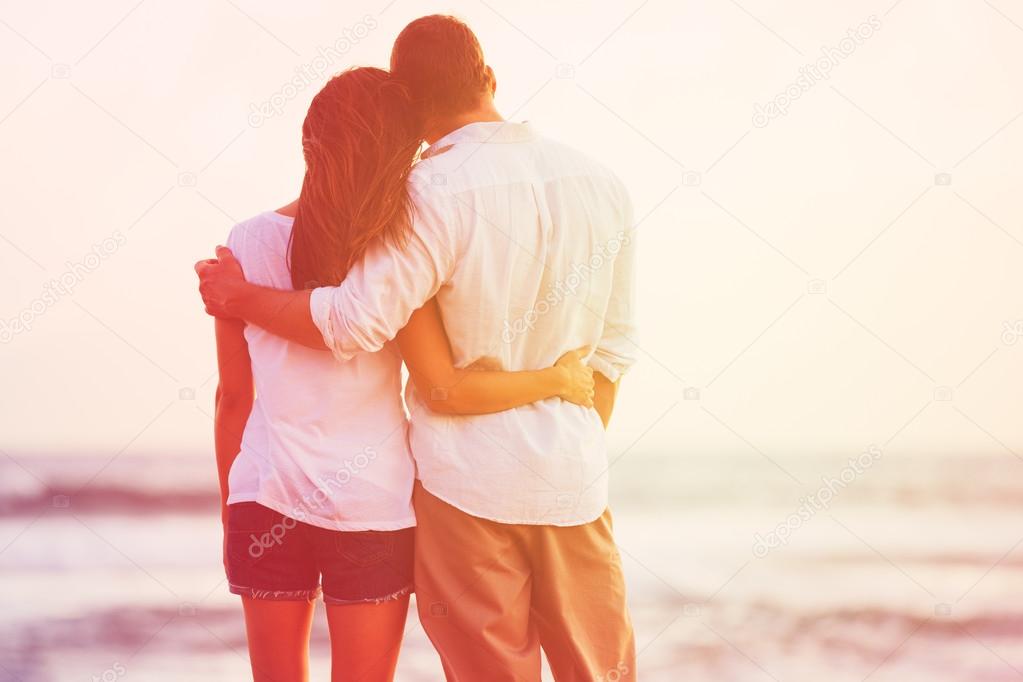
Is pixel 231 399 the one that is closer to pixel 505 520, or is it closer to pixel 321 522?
pixel 321 522

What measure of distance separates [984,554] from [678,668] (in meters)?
3.51

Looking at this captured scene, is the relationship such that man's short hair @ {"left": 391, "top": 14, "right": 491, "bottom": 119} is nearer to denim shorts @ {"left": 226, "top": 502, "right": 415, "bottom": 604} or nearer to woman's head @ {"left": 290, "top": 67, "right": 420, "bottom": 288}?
woman's head @ {"left": 290, "top": 67, "right": 420, "bottom": 288}

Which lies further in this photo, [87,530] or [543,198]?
[87,530]

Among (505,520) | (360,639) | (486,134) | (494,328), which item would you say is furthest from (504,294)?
Answer: (360,639)

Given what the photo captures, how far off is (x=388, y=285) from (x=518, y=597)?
62cm

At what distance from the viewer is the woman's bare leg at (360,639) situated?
1.86m

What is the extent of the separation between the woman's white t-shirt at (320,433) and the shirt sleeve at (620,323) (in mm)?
399

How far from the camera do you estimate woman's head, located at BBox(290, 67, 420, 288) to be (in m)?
1.74

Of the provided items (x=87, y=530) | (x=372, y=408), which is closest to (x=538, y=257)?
(x=372, y=408)

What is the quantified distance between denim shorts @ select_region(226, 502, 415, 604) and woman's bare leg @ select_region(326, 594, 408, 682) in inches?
0.8

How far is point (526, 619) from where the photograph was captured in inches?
76.2

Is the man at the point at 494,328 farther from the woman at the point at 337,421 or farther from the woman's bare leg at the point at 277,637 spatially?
the woman's bare leg at the point at 277,637

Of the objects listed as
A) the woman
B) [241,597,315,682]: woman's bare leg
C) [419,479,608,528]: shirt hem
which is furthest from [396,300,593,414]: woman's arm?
[241,597,315,682]: woman's bare leg

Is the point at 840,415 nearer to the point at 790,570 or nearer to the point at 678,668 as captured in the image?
the point at 790,570
